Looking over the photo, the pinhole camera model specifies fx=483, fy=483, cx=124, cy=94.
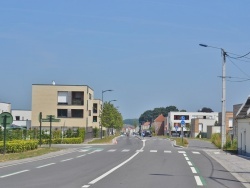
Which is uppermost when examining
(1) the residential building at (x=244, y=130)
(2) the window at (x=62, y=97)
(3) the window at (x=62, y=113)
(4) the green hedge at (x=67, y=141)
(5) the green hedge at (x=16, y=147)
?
(2) the window at (x=62, y=97)

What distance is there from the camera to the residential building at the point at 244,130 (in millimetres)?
34281

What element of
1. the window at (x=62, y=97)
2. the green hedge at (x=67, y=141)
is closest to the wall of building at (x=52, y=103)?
the window at (x=62, y=97)

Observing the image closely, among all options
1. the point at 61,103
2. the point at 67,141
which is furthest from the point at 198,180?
the point at 61,103

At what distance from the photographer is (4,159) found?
26.7m

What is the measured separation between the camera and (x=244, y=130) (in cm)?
3569

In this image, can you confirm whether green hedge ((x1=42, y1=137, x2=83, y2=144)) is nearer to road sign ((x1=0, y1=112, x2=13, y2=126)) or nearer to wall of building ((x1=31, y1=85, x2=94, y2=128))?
road sign ((x1=0, y1=112, x2=13, y2=126))

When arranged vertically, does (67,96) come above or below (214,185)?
above

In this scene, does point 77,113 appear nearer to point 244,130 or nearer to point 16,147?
point 16,147

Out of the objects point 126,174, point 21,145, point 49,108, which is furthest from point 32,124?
point 126,174

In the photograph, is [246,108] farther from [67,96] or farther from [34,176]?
[67,96]

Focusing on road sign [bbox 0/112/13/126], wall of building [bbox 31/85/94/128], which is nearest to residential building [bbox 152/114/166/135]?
wall of building [bbox 31/85/94/128]

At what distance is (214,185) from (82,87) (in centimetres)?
7874

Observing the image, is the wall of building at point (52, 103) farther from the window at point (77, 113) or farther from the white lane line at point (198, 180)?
the white lane line at point (198, 180)

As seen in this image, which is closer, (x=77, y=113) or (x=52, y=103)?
(x=52, y=103)
